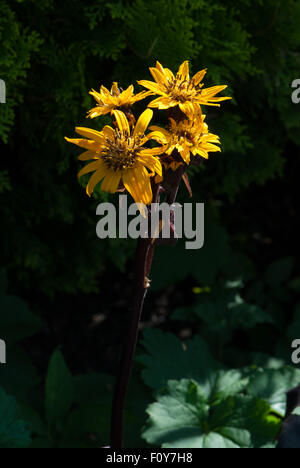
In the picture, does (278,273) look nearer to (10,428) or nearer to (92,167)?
(10,428)

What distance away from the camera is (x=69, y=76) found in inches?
73.5

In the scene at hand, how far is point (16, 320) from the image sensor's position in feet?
7.24

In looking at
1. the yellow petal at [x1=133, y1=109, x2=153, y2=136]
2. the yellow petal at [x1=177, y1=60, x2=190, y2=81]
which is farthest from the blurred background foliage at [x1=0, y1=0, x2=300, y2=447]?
the yellow petal at [x1=133, y1=109, x2=153, y2=136]

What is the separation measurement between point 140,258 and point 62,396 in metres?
0.91

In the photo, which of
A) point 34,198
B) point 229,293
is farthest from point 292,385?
point 34,198

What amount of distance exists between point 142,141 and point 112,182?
11 cm

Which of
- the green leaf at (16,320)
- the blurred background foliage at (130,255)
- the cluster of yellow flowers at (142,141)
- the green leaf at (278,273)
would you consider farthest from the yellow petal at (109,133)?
the green leaf at (278,273)

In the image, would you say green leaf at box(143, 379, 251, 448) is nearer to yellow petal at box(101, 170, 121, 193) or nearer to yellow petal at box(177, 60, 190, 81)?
yellow petal at box(101, 170, 121, 193)

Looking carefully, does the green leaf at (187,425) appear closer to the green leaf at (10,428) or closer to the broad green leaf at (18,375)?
the green leaf at (10,428)

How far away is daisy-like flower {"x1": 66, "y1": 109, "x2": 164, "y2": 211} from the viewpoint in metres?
1.16

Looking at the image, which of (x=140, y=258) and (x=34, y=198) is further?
(x=34, y=198)

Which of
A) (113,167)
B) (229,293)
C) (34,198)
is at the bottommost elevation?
(113,167)

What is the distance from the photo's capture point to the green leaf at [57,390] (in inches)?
75.6
